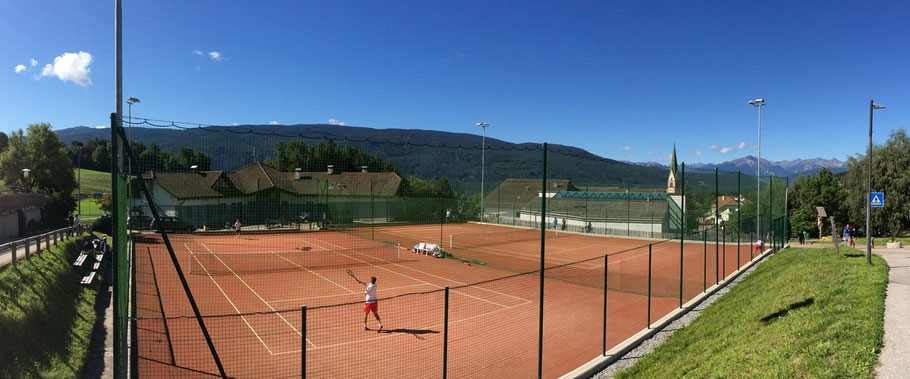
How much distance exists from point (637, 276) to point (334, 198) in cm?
1167

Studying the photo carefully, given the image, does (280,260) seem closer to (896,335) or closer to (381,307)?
(381,307)

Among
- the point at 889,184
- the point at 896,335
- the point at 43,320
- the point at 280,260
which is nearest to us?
the point at 896,335

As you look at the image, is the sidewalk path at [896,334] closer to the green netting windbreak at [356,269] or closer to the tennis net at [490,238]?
the green netting windbreak at [356,269]

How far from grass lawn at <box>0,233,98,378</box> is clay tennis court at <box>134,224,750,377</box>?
112cm

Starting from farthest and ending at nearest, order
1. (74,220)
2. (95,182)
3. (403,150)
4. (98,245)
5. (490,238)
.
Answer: (95,182)
(490,238)
(74,220)
(98,245)
(403,150)

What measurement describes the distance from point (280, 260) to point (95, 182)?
61.1 meters

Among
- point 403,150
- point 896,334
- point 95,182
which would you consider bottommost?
point 896,334

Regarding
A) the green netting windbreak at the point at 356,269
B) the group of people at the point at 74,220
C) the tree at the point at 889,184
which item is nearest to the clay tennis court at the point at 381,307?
the green netting windbreak at the point at 356,269

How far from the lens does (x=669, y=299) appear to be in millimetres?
12953

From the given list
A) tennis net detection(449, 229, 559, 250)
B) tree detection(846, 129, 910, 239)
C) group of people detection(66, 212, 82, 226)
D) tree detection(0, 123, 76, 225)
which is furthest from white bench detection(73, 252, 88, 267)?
tree detection(846, 129, 910, 239)

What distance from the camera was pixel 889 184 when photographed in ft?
131

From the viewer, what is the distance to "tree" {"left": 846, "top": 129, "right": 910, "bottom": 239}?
3903cm

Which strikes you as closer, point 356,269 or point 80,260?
point 80,260

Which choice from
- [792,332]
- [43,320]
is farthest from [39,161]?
[792,332]
